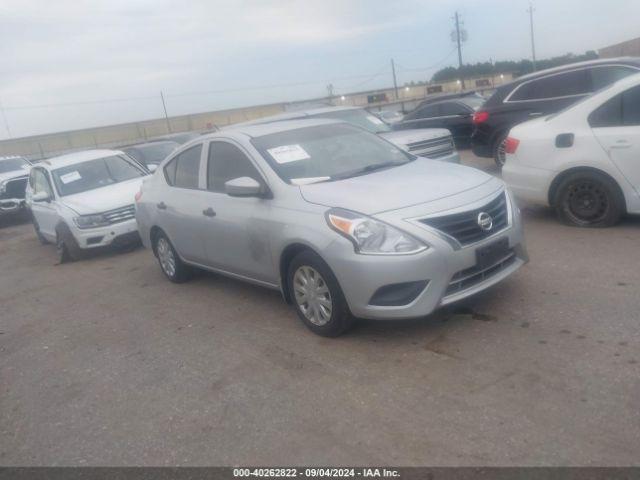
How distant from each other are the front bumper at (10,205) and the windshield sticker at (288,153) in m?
12.8

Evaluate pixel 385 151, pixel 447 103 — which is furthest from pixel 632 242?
pixel 447 103

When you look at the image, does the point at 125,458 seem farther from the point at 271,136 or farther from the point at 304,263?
the point at 271,136

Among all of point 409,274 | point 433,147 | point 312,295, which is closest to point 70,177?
point 433,147

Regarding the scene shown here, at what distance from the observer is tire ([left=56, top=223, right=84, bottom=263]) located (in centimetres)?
954

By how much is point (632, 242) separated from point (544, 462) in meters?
3.84

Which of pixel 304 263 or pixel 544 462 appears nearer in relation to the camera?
pixel 544 462

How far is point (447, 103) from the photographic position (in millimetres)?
15070

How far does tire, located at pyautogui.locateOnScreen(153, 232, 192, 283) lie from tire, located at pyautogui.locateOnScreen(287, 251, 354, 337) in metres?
2.34

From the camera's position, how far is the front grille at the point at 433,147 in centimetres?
902

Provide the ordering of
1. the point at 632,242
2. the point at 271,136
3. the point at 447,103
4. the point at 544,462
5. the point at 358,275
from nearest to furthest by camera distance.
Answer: the point at 544,462, the point at 358,275, the point at 271,136, the point at 632,242, the point at 447,103

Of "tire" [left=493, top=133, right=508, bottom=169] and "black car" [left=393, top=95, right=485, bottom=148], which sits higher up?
"black car" [left=393, top=95, right=485, bottom=148]

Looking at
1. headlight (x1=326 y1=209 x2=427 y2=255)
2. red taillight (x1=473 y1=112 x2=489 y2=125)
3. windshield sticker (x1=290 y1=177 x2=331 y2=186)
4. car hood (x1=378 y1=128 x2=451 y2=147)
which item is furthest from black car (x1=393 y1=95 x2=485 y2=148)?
headlight (x1=326 y1=209 x2=427 y2=255)

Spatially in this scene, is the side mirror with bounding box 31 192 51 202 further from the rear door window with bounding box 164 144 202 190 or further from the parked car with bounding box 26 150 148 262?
the rear door window with bounding box 164 144 202 190

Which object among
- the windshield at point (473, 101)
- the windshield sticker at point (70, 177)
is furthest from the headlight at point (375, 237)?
the windshield at point (473, 101)
